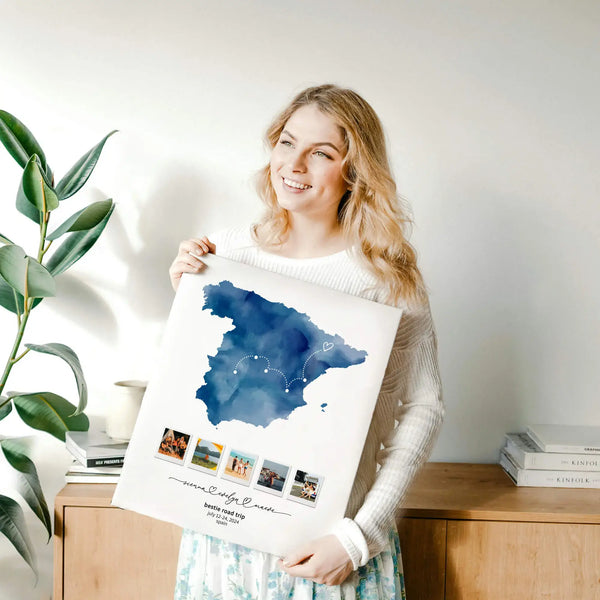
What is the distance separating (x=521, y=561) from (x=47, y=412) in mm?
1151

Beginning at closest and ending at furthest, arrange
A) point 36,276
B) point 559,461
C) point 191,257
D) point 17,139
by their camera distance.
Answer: point 191,257 → point 36,276 → point 17,139 → point 559,461

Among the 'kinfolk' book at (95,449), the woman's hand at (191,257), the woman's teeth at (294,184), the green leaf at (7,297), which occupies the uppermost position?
the woman's teeth at (294,184)

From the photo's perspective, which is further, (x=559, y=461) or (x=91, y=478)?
(x=559, y=461)

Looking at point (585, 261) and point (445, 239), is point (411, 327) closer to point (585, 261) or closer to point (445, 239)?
point (445, 239)

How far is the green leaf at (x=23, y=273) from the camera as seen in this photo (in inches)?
54.8

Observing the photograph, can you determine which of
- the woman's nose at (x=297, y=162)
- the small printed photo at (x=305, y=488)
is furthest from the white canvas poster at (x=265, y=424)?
the woman's nose at (x=297, y=162)

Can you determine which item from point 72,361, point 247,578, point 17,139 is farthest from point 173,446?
point 17,139

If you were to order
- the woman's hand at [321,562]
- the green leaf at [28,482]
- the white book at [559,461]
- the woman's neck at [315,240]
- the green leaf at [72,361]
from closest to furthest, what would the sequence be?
the woman's hand at [321,562], the woman's neck at [315,240], the green leaf at [72,361], the green leaf at [28,482], the white book at [559,461]

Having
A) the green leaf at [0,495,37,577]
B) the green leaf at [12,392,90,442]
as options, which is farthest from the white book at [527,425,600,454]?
the green leaf at [0,495,37,577]

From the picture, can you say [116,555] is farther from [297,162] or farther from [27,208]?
[297,162]

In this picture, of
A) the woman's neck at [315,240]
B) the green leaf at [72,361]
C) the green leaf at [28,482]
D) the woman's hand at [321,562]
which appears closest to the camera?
the woman's hand at [321,562]

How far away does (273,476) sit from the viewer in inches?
48.1

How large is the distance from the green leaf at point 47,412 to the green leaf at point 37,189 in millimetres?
452

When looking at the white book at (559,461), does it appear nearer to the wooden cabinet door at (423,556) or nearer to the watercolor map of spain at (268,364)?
the wooden cabinet door at (423,556)
